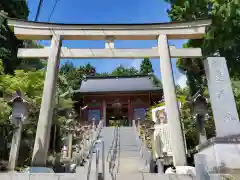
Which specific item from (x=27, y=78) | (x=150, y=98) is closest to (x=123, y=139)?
(x=27, y=78)

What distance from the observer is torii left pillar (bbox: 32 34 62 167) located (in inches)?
259

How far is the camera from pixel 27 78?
13.5 metres

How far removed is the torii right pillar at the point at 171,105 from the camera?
6.81 m

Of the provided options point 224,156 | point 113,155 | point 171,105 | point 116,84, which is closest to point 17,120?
point 113,155

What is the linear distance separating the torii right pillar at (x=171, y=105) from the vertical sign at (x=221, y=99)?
2127 millimetres

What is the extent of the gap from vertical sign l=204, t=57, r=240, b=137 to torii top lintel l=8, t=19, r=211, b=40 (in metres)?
3.46

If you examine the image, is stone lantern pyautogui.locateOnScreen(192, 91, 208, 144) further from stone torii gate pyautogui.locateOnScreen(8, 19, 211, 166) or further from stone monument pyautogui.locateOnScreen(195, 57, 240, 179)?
stone monument pyautogui.locateOnScreen(195, 57, 240, 179)

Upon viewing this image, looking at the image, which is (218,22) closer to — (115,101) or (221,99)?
(221,99)

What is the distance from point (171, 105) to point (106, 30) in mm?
3510

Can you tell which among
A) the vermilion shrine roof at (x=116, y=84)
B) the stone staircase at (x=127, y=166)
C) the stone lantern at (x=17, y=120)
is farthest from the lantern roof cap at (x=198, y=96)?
the vermilion shrine roof at (x=116, y=84)

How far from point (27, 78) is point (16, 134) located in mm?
6575

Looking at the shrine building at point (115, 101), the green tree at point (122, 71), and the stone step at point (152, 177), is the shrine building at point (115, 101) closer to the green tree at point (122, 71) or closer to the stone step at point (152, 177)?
the stone step at point (152, 177)

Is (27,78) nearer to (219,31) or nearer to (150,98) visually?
(219,31)

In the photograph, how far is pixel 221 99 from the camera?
5.16 m
